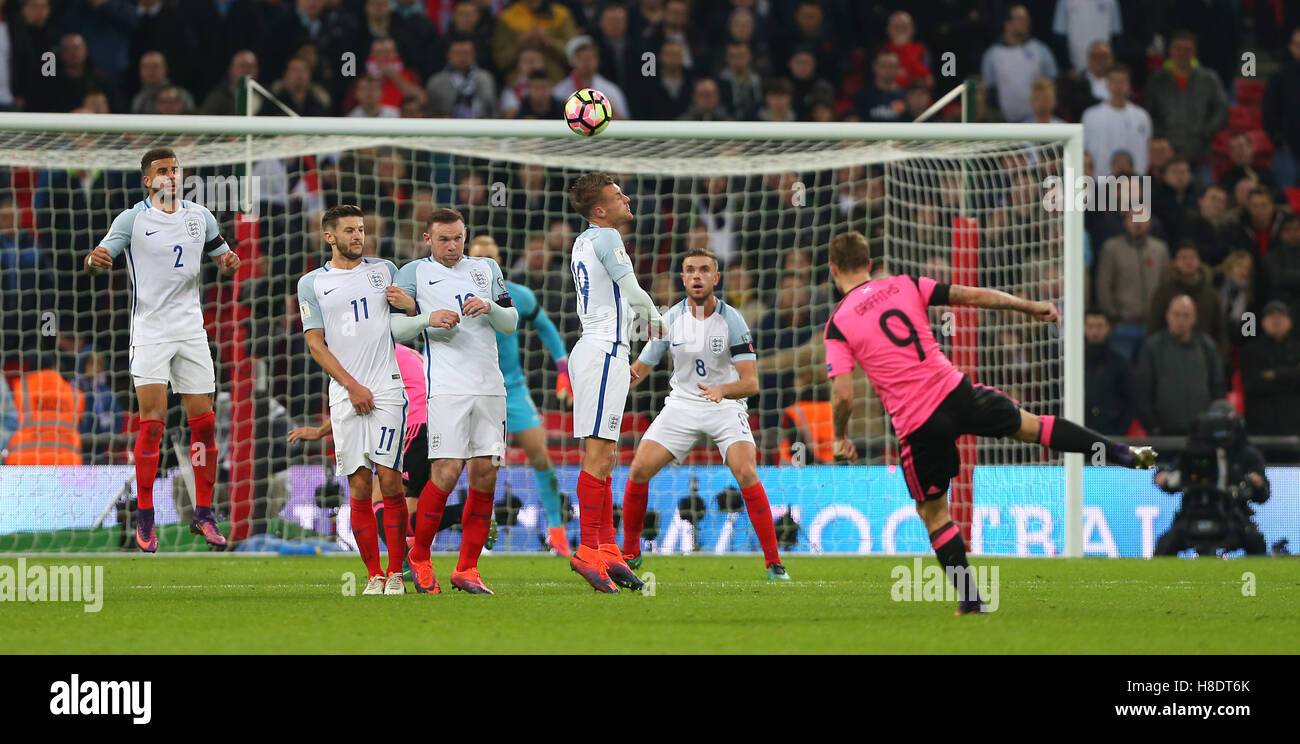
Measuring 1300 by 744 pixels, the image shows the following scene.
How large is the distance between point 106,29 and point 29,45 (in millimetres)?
830

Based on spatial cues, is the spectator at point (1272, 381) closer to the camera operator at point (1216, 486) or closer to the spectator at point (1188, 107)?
the camera operator at point (1216, 486)

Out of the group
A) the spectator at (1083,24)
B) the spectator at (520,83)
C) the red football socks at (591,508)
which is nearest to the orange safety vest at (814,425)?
the spectator at (520,83)

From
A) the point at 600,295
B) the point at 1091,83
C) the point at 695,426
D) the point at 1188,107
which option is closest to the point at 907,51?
the point at 1091,83

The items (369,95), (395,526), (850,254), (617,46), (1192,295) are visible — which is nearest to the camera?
(850,254)

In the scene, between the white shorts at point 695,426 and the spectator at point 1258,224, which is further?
the spectator at point 1258,224

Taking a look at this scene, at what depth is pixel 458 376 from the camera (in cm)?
852

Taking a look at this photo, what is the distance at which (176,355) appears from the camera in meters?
9.25

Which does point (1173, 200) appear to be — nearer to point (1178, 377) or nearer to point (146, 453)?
point (1178, 377)

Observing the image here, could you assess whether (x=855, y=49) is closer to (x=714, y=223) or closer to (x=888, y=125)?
(x=714, y=223)

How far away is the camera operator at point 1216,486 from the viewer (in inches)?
501

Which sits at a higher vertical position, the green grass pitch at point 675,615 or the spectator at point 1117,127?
the spectator at point 1117,127

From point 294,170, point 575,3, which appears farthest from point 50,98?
point 575,3

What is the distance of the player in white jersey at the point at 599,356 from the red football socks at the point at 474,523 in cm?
53
